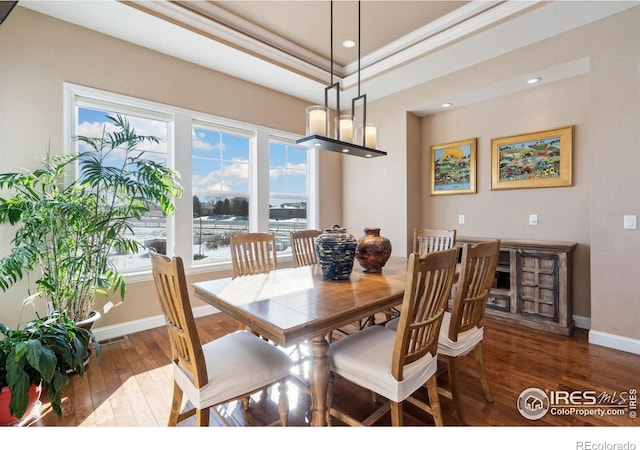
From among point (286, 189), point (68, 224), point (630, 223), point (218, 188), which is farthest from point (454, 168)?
point (68, 224)

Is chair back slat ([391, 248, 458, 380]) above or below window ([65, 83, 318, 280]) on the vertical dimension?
below

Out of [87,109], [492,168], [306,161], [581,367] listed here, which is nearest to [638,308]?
[581,367]

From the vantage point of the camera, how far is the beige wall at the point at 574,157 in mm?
2561

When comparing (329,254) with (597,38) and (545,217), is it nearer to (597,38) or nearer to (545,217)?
(545,217)

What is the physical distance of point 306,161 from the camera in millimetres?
4688

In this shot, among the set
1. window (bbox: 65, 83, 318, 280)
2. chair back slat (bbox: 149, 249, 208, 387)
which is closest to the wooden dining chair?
chair back slat (bbox: 149, 249, 208, 387)

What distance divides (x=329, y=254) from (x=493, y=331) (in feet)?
7.06

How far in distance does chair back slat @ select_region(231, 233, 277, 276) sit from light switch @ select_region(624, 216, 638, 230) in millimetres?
3008

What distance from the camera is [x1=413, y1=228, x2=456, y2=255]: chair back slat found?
269 cm

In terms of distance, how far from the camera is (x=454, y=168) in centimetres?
402

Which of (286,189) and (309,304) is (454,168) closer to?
(286,189)

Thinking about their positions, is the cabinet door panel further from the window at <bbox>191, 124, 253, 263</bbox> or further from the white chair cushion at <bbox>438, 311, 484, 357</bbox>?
the window at <bbox>191, 124, 253, 263</bbox>

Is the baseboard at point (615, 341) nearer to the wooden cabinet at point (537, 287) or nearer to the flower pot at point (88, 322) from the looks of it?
the wooden cabinet at point (537, 287)

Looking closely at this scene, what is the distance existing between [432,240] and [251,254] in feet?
5.47
